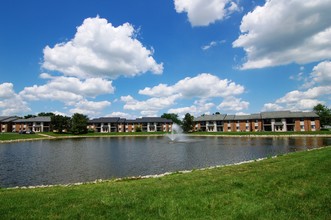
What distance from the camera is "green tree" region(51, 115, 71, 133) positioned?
11476 centimetres

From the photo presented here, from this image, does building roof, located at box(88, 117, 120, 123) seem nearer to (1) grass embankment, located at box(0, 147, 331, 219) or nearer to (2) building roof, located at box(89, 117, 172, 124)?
(2) building roof, located at box(89, 117, 172, 124)

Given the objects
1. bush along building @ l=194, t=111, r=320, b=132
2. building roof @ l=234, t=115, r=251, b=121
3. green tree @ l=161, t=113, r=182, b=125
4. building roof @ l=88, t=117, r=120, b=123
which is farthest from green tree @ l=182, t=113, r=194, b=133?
green tree @ l=161, t=113, r=182, b=125

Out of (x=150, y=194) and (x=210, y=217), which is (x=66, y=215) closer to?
(x=150, y=194)

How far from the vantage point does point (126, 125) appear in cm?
14925

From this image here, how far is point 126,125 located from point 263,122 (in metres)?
79.9

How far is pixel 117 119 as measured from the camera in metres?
149

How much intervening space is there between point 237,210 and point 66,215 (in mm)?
6029

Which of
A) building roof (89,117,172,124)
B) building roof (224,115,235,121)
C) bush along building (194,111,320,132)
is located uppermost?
building roof (89,117,172,124)

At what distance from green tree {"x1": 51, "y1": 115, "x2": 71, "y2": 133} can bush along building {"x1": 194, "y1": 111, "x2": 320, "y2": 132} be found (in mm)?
67346

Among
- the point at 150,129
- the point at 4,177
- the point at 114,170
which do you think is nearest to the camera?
the point at 4,177

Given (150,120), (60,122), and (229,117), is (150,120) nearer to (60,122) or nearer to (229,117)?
(229,117)

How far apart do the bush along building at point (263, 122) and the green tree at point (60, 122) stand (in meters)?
67.3

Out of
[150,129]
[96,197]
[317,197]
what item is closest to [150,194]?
[96,197]

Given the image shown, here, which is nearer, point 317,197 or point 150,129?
point 317,197
